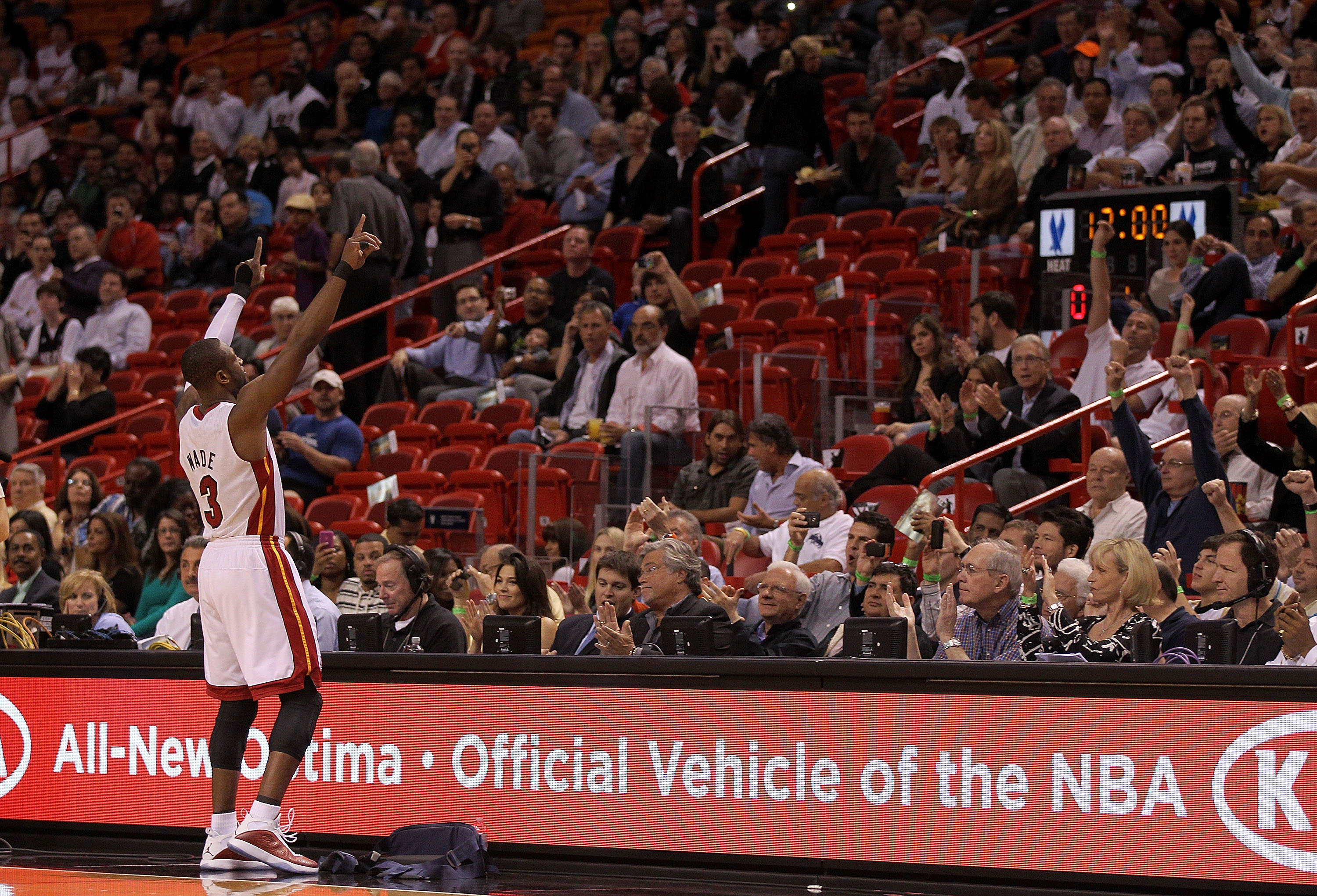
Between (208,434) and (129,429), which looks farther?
(129,429)

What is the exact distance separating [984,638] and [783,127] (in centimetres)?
869

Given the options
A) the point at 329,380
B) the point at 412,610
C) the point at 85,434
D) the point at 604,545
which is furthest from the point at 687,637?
the point at 85,434

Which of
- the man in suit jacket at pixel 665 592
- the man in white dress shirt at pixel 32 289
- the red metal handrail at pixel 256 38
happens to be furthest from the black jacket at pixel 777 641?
the red metal handrail at pixel 256 38

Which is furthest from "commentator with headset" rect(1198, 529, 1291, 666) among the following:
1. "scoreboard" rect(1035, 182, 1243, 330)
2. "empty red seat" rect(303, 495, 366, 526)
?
"empty red seat" rect(303, 495, 366, 526)

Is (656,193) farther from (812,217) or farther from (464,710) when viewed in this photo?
(464,710)

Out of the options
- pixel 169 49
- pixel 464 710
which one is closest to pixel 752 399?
pixel 464 710

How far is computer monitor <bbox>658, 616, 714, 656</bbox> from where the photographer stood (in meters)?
6.80

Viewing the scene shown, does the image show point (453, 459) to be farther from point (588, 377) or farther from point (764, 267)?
point (764, 267)

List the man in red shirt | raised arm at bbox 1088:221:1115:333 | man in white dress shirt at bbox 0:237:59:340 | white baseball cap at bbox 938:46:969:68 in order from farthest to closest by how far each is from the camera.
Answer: the man in red shirt → man in white dress shirt at bbox 0:237:59:340 → white baseball cap at bbox 938:46:969:68 → raised arm at bbox 1088:221:1115:333

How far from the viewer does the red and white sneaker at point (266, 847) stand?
614cm

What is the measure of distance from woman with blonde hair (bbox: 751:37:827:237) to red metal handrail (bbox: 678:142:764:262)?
190mm

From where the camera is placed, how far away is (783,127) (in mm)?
15055

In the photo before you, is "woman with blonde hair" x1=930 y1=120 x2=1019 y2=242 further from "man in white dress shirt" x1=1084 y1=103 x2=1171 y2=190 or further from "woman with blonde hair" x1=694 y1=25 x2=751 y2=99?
"woman with blonde hair" x1=694 y1=25 x2=751 y2=99

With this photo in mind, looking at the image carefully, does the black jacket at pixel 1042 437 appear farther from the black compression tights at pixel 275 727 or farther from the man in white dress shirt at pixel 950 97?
the man in white dress shirt at pixel 950 97
